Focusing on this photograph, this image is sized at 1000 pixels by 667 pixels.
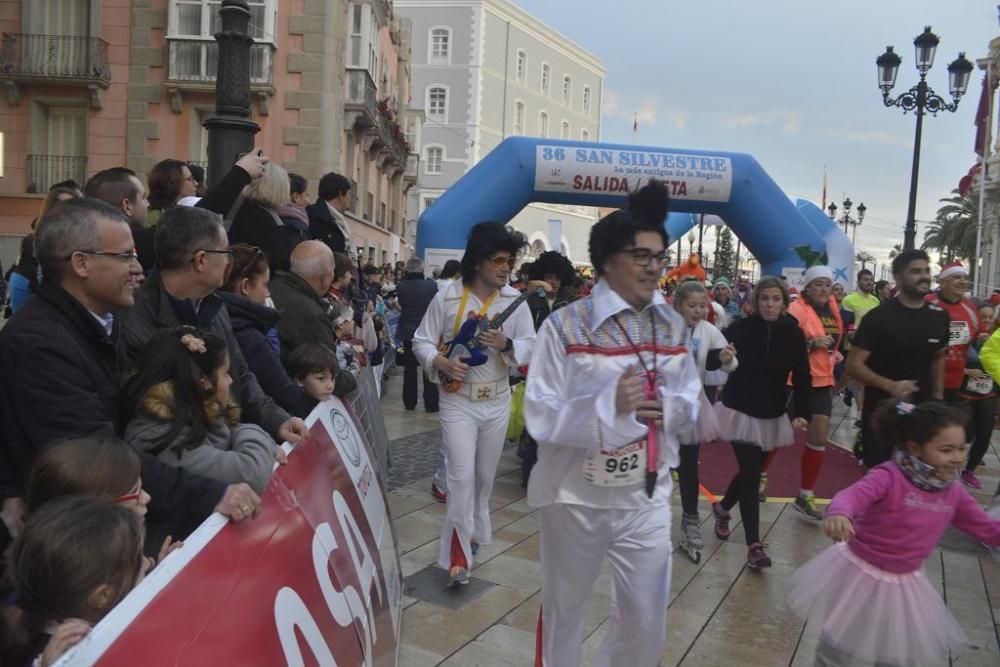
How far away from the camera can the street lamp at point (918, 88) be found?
43.0 ft

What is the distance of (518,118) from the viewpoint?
5278 centimetres

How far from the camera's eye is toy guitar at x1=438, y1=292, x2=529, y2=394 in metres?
4.66

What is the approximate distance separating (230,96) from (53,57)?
18.5m

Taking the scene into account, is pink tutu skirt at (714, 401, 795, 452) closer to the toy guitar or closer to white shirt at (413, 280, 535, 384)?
white shirt at (413, 280, 535, 384)

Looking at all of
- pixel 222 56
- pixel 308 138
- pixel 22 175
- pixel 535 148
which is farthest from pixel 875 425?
pixel 22 175

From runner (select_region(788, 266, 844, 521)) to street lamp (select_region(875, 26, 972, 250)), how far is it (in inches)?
271

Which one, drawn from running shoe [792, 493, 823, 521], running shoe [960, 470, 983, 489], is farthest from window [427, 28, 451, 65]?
running shoe [792, 493, 823, 521]

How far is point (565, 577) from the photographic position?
3.12 m

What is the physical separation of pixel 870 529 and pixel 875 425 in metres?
0.47

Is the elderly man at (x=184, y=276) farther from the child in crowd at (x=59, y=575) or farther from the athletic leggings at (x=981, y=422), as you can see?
the athletic leggings at (x=981, y=422)

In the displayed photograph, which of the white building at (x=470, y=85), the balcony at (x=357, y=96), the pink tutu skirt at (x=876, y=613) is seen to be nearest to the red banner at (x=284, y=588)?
the pink tutu skirt at (x=876, y=613)

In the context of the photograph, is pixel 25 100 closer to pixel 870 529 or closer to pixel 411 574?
pixel 411 574

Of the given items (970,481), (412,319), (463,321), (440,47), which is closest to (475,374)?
(463,321)

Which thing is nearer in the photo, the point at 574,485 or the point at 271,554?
the point at 271,554
